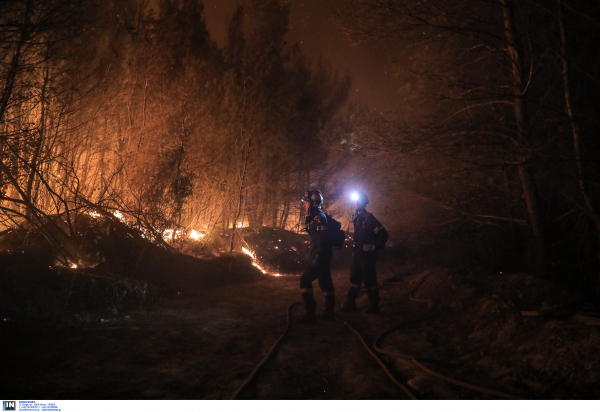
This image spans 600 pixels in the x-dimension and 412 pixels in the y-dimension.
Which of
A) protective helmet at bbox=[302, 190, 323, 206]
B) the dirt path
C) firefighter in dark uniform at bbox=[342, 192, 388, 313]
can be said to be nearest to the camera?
the dirt path

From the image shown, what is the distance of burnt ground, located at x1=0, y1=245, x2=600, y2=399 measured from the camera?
329cm

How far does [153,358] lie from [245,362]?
0.98 metres

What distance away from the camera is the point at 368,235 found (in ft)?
22.4

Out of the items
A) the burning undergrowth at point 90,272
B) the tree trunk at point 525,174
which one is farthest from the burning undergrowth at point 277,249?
the tree trunk at point 525,174

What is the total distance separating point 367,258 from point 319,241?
1127 millimetres

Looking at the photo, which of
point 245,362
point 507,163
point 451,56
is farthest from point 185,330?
point 451,56

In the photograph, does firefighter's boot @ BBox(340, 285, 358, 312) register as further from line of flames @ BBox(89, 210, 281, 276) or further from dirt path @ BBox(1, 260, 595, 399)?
line of flames @ BBox(89, 210, 281, 276)

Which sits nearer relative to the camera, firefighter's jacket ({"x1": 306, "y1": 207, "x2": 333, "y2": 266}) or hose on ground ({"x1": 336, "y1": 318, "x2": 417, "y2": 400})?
hose on ground ({"x1": 336, "y1": 318, "x2": 417, "y2": 400})

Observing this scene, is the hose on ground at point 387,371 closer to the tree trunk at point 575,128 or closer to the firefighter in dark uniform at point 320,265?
the firefighter in dark uniform at point 320,265

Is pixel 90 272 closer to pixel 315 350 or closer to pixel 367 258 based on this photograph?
pixel 315 350

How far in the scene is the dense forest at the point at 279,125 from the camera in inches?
242

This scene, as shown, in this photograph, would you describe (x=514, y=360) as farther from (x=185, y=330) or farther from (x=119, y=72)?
(x=119, y=72)

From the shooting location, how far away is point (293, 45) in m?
18.5

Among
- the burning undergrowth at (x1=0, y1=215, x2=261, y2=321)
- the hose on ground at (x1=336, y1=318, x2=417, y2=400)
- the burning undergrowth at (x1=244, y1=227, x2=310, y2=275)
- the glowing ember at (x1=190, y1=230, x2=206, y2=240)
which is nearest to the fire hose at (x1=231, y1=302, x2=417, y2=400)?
the hose on ground at (x1=336, y1=318, x2=417, y2=400)
